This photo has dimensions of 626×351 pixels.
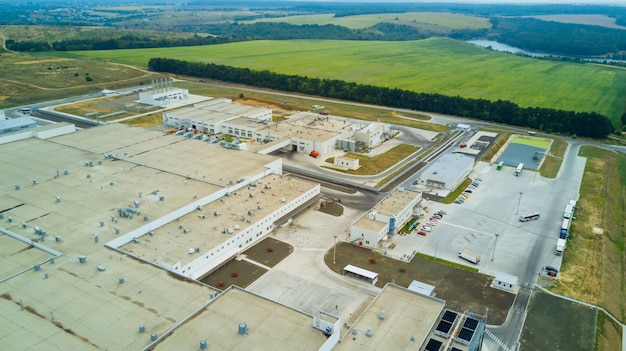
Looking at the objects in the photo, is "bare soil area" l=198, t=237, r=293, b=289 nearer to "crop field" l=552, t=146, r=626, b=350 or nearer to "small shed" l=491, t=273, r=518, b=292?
"small shed" l=491, t=273, r=518, b=292

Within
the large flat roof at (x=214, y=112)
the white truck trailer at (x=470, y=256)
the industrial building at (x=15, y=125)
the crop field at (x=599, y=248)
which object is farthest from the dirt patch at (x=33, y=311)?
the large flat roof at (x=214, y=112)

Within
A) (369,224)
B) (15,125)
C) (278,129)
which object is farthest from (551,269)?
(15,125)

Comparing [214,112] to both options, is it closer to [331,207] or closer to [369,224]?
[331,207]

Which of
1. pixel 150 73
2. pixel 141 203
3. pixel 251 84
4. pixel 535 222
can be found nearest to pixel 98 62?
pixel 150 73

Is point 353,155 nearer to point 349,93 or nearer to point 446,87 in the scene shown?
point 349,93

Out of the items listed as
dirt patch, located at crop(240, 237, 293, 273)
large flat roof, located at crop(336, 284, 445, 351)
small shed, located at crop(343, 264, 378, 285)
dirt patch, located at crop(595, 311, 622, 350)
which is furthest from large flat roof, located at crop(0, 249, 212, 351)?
dirt patch, located at crop(595, 311, 622, 350)

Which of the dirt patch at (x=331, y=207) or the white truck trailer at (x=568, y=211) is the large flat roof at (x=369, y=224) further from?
the white truck trailer at (x=568, y=211)
